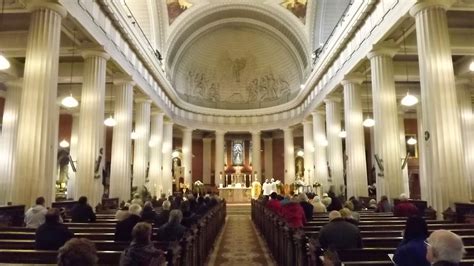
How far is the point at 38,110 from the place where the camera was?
805 centimetres

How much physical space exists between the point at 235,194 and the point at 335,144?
30.9 ft

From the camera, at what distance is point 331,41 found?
Answer: 16438mm

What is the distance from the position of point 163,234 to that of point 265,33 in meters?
23.3

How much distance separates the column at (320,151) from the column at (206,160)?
11.7 m

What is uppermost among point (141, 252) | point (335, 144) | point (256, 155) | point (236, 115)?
point (236, 115)

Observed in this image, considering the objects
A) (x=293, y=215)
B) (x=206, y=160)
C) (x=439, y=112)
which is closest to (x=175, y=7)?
(x=206, y=160)

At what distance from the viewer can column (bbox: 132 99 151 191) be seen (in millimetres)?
16938

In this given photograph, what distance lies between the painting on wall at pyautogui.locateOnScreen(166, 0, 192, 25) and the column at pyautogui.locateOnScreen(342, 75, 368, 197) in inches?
466

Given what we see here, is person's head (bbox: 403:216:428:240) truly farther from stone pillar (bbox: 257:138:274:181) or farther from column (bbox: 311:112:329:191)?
stone pillar (bbox: 257:138:274:181)

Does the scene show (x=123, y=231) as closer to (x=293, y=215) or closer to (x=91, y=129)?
(x=293, y=215)

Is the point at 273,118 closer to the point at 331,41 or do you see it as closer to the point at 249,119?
the point at 249,119

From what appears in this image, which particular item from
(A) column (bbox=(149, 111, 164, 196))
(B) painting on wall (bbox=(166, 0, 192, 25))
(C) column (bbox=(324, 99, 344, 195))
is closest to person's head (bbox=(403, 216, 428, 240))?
(C) column (bbox=(324, 99, 344, 195))

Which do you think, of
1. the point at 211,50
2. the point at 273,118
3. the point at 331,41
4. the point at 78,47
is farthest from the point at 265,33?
the point at 78,47

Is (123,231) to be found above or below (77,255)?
below
